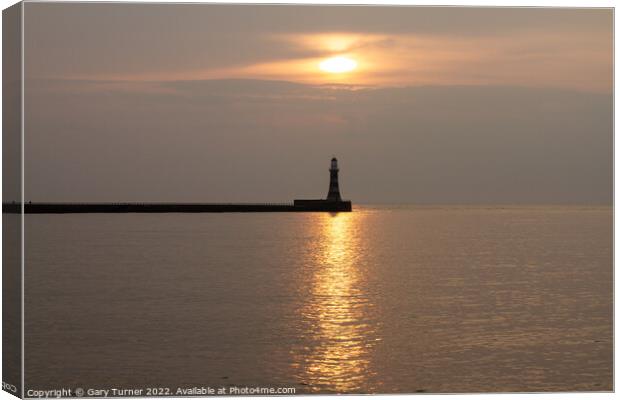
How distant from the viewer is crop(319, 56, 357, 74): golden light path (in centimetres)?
1137

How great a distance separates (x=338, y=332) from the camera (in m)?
13.8

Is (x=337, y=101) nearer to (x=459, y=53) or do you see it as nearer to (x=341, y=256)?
(x=459, y=53)

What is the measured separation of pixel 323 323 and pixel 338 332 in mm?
1142

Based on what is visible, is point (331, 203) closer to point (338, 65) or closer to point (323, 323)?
point (323, 323)

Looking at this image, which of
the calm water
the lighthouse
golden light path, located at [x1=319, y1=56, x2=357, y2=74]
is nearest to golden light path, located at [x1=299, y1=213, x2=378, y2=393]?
the calm water

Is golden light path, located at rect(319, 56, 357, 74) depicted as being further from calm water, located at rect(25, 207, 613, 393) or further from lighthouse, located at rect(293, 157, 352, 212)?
lighthouse, located at rect(293, 157, 352, 212)

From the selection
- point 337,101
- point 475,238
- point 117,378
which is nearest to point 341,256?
point 475,238

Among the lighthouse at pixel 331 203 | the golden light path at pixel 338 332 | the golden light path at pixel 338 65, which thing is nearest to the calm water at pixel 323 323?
the golden light path at pixel 338 332

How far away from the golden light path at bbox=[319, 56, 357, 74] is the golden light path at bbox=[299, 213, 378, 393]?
3.46 m

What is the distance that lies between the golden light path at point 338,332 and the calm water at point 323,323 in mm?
30

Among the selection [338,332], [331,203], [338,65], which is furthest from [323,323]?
[331,203]

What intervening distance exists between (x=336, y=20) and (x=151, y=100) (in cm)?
370

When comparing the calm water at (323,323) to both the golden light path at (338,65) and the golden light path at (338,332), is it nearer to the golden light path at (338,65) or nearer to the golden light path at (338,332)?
the golden light path at (338,332)

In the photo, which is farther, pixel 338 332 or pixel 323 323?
pixel 323 323
